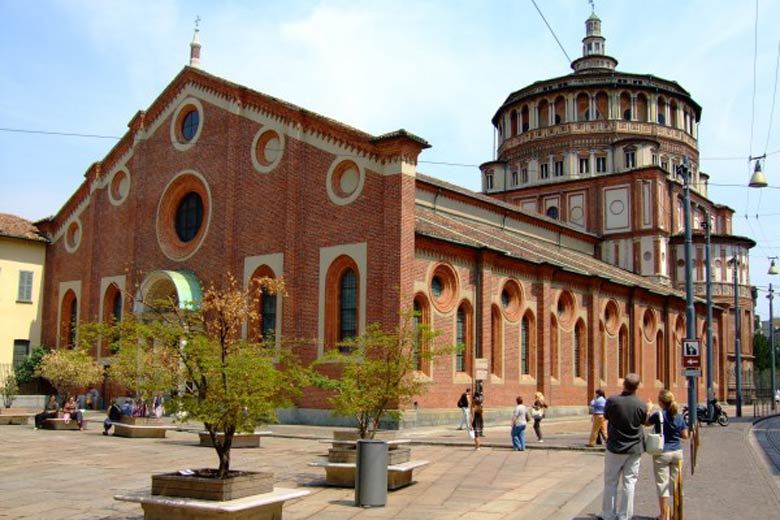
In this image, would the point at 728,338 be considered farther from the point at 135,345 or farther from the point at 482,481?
the point at 135,345

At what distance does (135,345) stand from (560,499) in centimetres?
669

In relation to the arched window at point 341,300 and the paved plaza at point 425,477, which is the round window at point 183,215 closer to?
the arched window at point 341,300

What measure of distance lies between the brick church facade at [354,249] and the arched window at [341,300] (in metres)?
0.05

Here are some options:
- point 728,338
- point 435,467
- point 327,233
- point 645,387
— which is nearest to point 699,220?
point 728,338

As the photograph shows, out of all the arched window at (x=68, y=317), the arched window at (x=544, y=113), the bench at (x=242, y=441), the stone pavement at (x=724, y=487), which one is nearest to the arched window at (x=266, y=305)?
the bench at (x=242, y=441)

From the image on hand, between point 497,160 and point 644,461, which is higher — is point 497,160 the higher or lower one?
the higher one

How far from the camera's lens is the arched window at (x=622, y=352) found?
131 feet

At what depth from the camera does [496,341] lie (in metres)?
30.9

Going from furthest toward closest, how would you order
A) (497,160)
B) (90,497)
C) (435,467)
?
(497,160)
(435,467)
(90,497)

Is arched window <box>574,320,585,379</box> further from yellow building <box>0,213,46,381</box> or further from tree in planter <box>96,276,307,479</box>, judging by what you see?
tree in planter <box>96,276,307,479</box>

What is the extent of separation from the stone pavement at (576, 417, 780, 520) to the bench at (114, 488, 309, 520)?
4.09 metres

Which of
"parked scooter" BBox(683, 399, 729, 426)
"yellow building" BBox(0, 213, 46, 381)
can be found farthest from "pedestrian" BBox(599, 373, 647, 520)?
"yellow building" BBox(0, 213, 46, 381)

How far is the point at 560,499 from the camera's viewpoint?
11945 millimetres

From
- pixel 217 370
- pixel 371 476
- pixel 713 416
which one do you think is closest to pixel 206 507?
pixel 217 370
